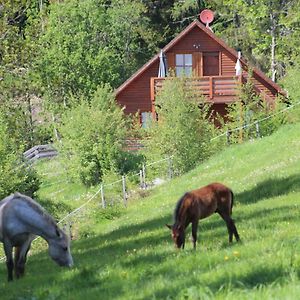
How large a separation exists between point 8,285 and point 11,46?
16.9 metres

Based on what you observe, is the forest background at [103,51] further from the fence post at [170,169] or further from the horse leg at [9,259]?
the horse leg at [9,259]

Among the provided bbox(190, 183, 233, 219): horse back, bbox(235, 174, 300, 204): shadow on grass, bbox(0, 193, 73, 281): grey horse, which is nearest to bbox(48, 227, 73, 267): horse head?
bbox(0, 193, 73, 281): grey horse

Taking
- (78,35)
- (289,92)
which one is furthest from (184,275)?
(78,35)

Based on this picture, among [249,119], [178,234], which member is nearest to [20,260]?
[178,234]

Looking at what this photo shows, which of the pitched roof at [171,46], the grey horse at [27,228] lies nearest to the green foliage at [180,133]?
the pitched roof at [171,46]

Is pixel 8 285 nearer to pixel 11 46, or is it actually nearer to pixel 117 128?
pixel 11 46

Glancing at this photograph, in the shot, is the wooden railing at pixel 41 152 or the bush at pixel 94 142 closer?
the bush at pixel 94 142

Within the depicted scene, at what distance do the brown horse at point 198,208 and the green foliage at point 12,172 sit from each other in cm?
1849

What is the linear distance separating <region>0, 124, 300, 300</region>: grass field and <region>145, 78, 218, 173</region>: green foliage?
1116cm

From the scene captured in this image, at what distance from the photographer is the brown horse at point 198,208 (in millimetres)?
11734

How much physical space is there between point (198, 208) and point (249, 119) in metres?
28.8

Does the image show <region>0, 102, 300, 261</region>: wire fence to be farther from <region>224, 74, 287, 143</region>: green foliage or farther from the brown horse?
the brown horse

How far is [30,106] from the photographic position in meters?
59.3

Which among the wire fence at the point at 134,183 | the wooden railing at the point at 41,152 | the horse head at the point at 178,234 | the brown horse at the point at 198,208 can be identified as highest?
the brown horse at the point at 198,208
